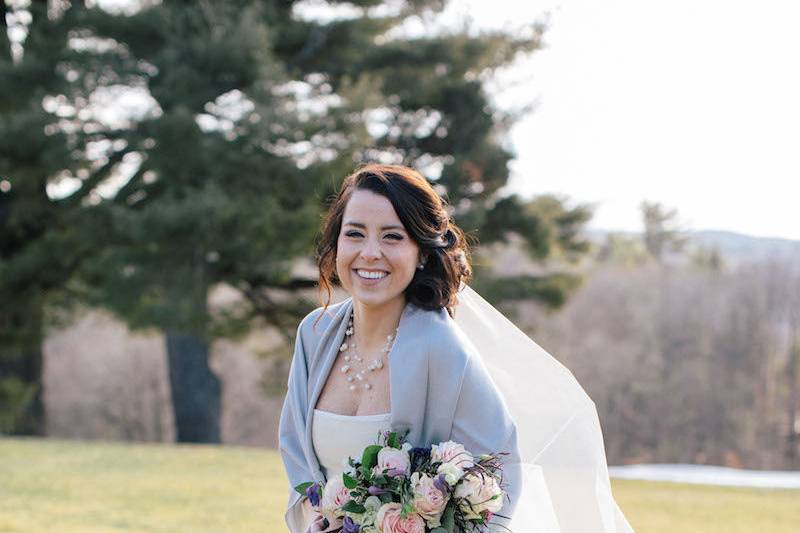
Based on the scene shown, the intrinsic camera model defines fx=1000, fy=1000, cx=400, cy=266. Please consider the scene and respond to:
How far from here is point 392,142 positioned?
15898 mm

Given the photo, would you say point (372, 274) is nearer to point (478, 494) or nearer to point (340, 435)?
point (340, 435)

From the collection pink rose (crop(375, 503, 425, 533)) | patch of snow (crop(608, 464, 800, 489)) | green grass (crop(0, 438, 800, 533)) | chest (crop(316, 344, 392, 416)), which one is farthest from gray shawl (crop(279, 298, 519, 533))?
patch of snow (crop(608, 464, 800, 489))

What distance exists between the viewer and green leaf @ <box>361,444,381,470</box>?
7.97 ft

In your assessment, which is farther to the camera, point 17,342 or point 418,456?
point 17,342

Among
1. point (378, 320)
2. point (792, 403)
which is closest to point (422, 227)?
point (378, 320)

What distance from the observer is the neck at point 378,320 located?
8.98ft

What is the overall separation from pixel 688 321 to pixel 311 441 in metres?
31.4

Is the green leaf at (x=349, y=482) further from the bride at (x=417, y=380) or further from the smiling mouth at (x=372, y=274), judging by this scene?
the smiling mouth at (x=372, y=274)

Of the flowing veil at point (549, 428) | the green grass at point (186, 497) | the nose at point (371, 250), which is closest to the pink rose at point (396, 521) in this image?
Result: the flowing veil at point (549, 428)

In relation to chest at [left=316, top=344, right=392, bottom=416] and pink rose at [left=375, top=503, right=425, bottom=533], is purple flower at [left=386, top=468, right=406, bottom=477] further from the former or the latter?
chest at [left=316, top=344, right=392, bottom=416]

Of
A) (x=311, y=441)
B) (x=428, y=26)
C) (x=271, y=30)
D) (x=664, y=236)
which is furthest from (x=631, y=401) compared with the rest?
(x=311, y=441)

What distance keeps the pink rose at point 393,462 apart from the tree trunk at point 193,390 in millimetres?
13909

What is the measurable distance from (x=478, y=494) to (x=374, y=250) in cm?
67

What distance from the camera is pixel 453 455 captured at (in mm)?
2375
